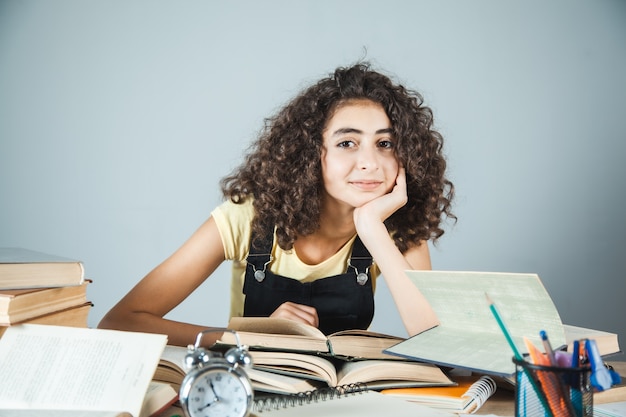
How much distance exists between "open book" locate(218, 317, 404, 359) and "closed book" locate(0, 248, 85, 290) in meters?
0.29

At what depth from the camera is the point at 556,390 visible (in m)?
0.77

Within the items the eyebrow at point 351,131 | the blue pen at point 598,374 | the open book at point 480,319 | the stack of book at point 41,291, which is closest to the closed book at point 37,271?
the stack of book at point 41,291

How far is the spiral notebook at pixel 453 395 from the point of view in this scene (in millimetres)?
1022

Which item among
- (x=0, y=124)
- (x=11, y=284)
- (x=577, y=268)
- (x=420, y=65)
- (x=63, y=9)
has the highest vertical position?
(x=63, y=9)

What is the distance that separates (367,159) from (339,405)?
1138 millimetres

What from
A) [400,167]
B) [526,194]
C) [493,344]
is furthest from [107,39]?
[493,344]

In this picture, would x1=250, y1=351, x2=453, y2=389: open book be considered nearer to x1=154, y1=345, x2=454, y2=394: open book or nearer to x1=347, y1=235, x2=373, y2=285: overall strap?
x1=154, y1=345, x2=454, y2=394: open book

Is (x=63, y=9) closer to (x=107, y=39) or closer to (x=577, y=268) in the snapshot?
(x=107, y=39)

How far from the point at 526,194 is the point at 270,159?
55.6 inches

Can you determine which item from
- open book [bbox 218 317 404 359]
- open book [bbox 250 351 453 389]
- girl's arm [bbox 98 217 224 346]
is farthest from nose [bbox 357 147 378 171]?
open book [bbox 250 351 453 389]

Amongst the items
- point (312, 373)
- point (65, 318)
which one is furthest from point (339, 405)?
point (65, 318)

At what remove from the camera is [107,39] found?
3.10 meters

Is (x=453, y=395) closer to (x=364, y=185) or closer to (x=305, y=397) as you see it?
(x=305, y=397)

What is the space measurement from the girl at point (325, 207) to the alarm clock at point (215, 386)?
1.07 meters
